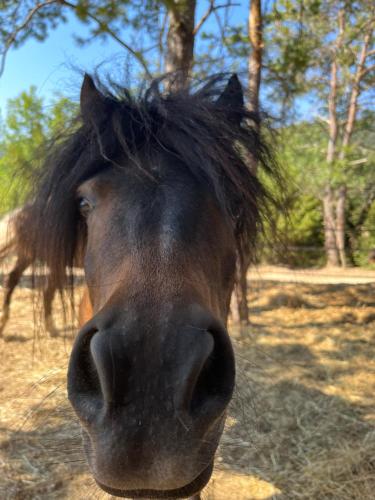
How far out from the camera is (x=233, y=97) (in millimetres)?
2137

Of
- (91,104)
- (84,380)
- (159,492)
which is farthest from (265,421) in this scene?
(91,104)

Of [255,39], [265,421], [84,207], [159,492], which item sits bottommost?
[265,421]

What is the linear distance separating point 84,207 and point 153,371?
1037mm

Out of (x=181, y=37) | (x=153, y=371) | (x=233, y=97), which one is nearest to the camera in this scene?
(x=153, y=371)

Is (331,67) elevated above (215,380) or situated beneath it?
elevated above

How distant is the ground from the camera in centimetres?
272

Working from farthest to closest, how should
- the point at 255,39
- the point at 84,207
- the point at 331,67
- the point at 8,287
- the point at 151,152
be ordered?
1. the point at 331,67
2. the point at 255,39
3. the point at 8,287
4. the point at 84,207
5. the point at 151,152

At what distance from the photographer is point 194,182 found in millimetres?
1561

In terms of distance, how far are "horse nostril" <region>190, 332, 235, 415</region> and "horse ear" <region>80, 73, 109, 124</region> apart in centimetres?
121

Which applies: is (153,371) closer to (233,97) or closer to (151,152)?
(151,152)

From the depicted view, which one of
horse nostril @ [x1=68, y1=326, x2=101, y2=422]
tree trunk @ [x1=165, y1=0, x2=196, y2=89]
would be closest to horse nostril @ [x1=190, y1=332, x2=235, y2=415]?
horse nostril @ [x1=68, y1=326, x2=101, y2=422]

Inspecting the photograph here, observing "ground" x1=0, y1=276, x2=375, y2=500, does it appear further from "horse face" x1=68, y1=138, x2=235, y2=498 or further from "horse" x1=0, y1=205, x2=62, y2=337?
"horse face" x1=68, y1=138, x2=235, y2=498

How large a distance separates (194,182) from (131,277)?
0.57m

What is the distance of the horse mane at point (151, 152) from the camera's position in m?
1.62
